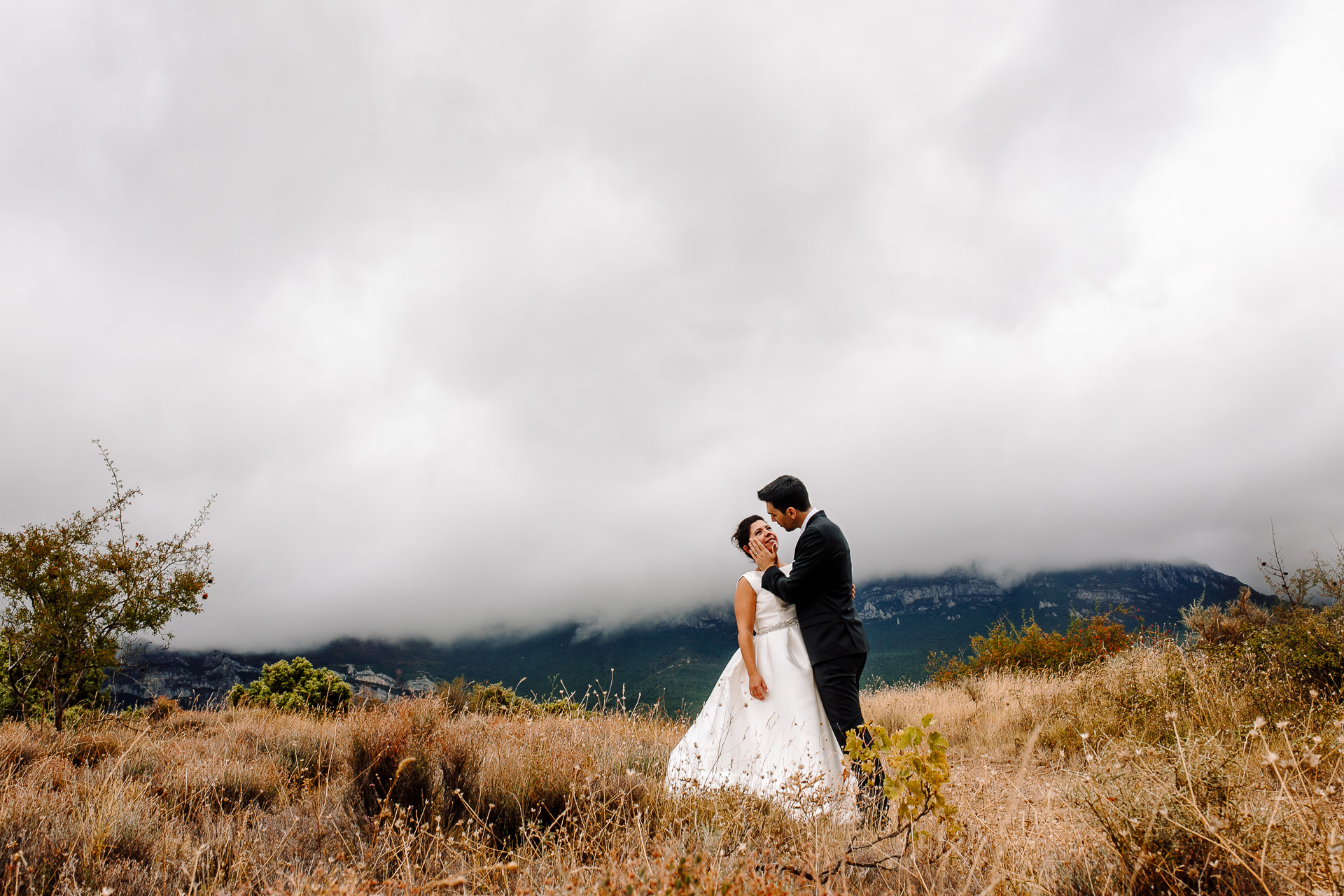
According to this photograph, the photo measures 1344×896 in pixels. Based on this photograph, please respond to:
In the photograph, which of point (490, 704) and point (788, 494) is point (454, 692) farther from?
point (788, 494)

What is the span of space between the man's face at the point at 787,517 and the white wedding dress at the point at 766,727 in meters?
0.56

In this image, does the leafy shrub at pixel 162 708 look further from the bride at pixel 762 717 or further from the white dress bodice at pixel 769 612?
the white dress bodice at pixel 769 612

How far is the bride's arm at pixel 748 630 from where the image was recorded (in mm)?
4816

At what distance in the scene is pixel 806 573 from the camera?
15.4 ft

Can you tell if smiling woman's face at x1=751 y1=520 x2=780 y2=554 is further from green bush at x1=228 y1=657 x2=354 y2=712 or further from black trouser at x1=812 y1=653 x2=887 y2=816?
green bush at x1=228 y1=657 x2=354 y2=712

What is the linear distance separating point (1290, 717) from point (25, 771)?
1119 centimetres

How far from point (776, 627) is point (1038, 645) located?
781 inches

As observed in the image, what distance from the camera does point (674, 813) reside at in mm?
3578

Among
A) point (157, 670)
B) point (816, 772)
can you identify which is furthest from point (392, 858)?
point (157, 670)

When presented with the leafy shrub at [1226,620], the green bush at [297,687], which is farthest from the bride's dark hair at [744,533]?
the green bush at [297,687]

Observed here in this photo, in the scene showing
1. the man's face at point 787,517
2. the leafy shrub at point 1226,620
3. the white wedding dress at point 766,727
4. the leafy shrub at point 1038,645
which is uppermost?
the man's face at point 787,517

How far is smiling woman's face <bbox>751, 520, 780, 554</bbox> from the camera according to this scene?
17.5 feet

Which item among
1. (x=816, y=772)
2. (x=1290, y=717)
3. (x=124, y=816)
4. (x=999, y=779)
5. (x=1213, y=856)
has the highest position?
(x=124, y=816)

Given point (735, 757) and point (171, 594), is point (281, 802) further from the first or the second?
point (171, 594)
